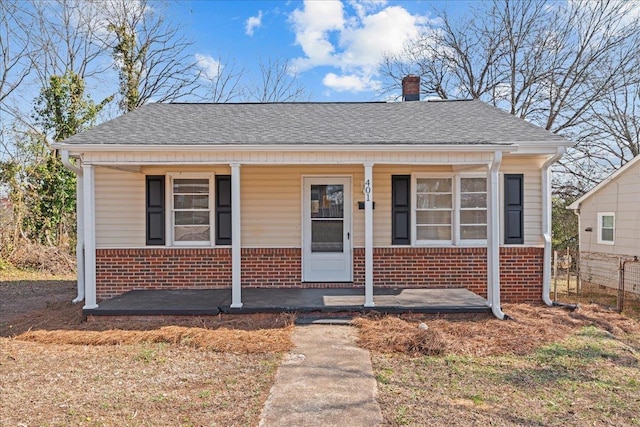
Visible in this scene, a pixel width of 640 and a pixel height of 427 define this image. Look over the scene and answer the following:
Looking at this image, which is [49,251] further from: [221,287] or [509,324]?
[509,324]

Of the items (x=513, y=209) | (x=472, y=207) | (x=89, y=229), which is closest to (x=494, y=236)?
(x=472, y=207)

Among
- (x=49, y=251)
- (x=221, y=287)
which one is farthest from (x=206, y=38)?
(x=221, y=287)

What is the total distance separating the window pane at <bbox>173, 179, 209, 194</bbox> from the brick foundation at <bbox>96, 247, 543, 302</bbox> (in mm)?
1139

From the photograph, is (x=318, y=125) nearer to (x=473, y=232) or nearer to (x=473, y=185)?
(x=473, y=185)

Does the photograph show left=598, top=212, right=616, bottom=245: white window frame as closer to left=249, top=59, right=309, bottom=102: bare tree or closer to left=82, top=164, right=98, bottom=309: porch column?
left=82, top=164, right=98, bottom=309: porch column

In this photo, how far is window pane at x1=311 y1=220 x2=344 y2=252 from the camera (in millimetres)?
8211

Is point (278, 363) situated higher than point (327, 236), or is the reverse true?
point (327, 236)

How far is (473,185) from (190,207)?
18.0 ft

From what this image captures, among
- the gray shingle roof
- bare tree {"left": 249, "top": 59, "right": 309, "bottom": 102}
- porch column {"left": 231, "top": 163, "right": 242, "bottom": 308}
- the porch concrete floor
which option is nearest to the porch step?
the porch concrete floor

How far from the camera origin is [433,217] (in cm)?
818

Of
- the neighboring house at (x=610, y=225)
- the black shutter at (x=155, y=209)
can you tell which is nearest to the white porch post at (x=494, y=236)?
the neighboring house at (x=610, y=225)

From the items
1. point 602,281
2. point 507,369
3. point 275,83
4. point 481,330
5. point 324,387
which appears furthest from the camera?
point 275,83

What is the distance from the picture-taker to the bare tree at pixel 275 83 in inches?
931

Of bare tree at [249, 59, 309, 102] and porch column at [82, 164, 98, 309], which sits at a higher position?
bare tree at [249, 59, 309, 102]
